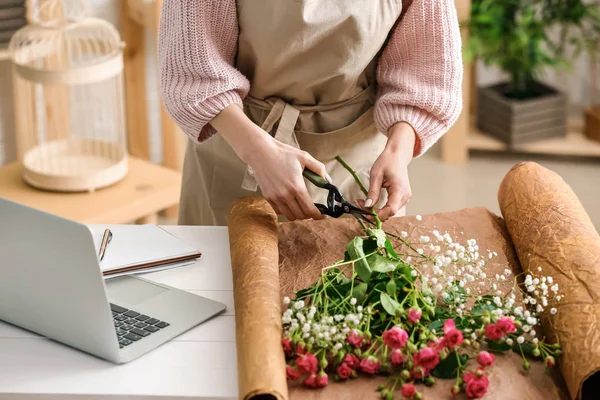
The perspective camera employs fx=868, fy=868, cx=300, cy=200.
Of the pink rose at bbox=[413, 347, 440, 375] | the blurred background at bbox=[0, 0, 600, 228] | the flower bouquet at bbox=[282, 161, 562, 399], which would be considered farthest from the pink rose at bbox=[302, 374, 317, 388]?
the blurred background at bbox=[0, 0, 600, 228]

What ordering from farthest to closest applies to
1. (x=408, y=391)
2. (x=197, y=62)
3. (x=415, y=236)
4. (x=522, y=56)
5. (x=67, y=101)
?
(x=522, y=56) → (x=67, y=101) → (x=197, y=62) → (x=415, y=236) → (x=408, y=391)

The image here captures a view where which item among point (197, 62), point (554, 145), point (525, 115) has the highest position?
point (197, 62)

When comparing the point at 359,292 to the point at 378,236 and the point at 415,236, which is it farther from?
the point at 415,236

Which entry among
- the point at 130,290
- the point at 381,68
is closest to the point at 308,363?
the point at 130,290

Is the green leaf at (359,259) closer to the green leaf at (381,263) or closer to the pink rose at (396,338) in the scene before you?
the green leaf at (381,263)

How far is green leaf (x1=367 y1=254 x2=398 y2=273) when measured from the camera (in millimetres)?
1105

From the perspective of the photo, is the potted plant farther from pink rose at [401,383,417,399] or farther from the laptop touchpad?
pink rose at [401,383,417,399]

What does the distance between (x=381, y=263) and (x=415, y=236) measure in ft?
0.62


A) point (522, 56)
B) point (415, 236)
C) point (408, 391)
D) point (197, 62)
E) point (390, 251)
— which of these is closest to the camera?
point (408, 391)

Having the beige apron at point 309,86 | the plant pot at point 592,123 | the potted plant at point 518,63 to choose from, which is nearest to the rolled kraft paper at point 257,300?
the beige apron at point 309,86

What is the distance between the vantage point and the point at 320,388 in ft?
3.19

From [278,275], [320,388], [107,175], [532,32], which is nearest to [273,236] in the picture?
[278,275]

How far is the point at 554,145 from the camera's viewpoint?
3523mm

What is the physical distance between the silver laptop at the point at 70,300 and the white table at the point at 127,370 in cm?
1
